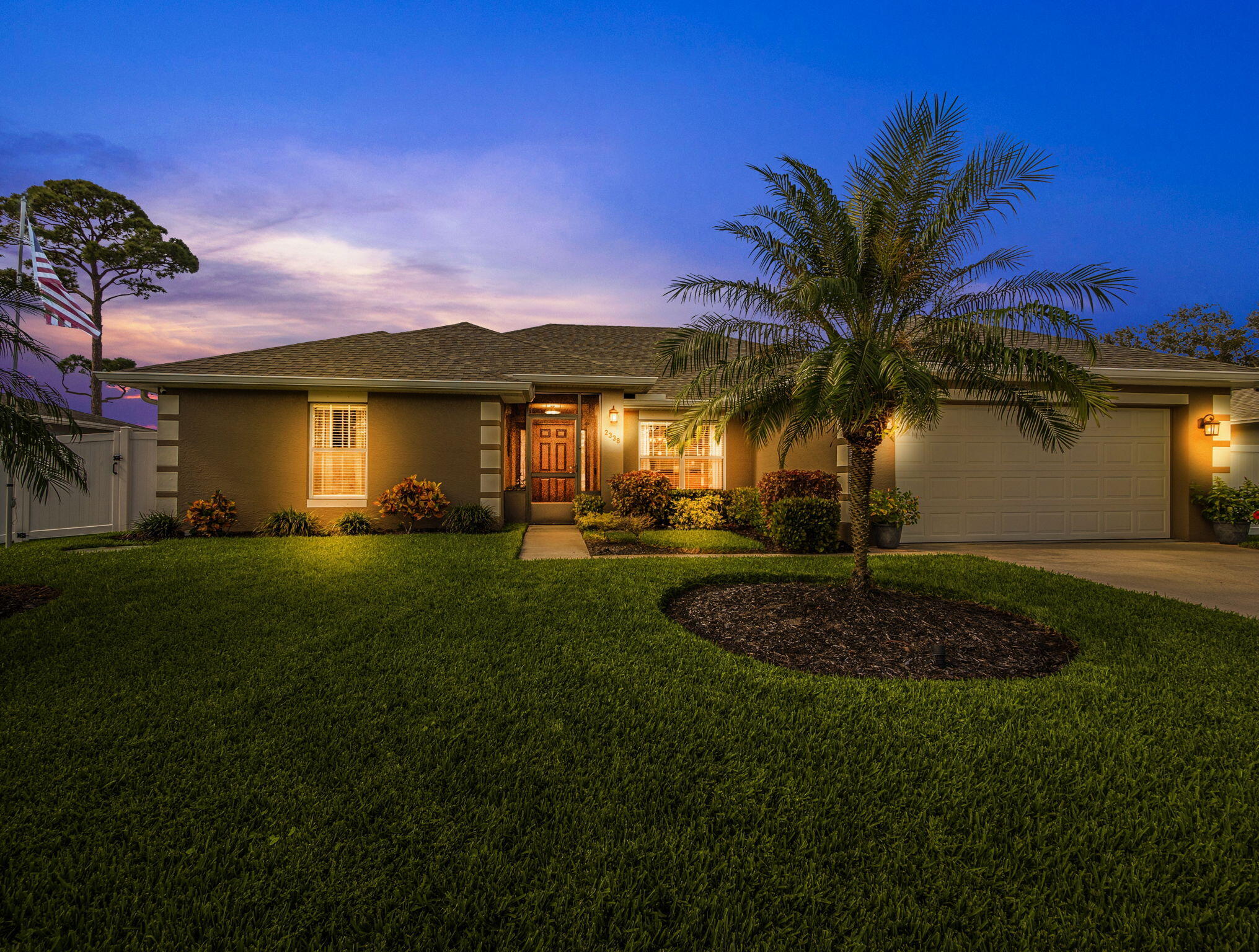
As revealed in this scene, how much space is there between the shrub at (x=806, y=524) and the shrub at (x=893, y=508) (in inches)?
38.1

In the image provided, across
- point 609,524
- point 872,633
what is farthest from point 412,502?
point 872,633

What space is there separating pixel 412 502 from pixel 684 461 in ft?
18.8

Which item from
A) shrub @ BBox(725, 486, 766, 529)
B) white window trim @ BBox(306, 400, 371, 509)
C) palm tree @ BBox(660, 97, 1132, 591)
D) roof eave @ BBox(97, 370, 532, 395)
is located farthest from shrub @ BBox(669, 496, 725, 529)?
white window trim @ BBox(306, 400, 371, 509)

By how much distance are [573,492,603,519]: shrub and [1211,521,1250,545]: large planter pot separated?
463 inches

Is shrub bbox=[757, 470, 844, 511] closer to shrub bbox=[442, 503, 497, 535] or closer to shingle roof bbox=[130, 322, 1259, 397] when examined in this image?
shingle roof bbox=[130, 322, 1259, 397]

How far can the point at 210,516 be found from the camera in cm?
969

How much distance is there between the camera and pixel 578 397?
11789 millimetres

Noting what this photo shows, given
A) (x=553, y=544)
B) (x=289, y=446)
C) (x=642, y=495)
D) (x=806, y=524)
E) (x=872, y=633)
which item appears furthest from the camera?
(x=642, y=495)

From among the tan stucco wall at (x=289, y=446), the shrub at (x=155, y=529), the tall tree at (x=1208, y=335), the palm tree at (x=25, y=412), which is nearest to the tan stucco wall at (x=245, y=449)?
the tan stucco wall at (x=289, y=446)

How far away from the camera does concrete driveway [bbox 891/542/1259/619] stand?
654cm

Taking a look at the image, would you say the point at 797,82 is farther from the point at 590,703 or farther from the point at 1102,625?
the point at 590,703

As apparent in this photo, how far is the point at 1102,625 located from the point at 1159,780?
3.05m

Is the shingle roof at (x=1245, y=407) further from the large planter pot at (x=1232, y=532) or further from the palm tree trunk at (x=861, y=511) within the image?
the palm tree trunk at (x=861, y=511)

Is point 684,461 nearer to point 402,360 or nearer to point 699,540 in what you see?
point 699,540
